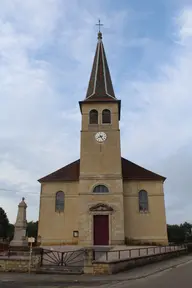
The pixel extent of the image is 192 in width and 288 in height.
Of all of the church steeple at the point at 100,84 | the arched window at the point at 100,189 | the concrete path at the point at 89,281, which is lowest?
the concrete path at the point at 89,281

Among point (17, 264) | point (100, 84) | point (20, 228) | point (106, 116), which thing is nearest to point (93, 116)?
point (106, 116)

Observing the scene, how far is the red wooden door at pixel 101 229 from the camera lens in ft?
85.5

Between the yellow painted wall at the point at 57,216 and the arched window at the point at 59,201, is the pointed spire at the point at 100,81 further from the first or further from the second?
Answer: the arched window at the point at 59,201

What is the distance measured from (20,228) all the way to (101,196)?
9160 millimetres

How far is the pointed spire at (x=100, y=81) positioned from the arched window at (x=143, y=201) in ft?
34.0

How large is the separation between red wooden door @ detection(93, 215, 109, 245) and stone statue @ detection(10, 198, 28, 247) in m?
7.88

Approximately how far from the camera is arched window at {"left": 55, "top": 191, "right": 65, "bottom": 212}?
28523mm

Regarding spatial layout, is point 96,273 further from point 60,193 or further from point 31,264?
point 60,193

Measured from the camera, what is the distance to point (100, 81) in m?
33.5

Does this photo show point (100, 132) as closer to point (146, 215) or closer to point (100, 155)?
point (100, 155)

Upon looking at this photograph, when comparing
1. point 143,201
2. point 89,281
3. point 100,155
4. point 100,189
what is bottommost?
point 89,281

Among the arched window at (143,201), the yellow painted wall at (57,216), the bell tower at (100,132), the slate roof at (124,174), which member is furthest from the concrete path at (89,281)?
the slate roof at (124,174)

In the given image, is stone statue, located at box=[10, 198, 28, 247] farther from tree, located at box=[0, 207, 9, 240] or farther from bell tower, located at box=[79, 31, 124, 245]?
tree, located at box=[0, 207, 9, 240]

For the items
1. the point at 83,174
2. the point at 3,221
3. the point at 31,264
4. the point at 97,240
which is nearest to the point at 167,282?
the point at 31,264
